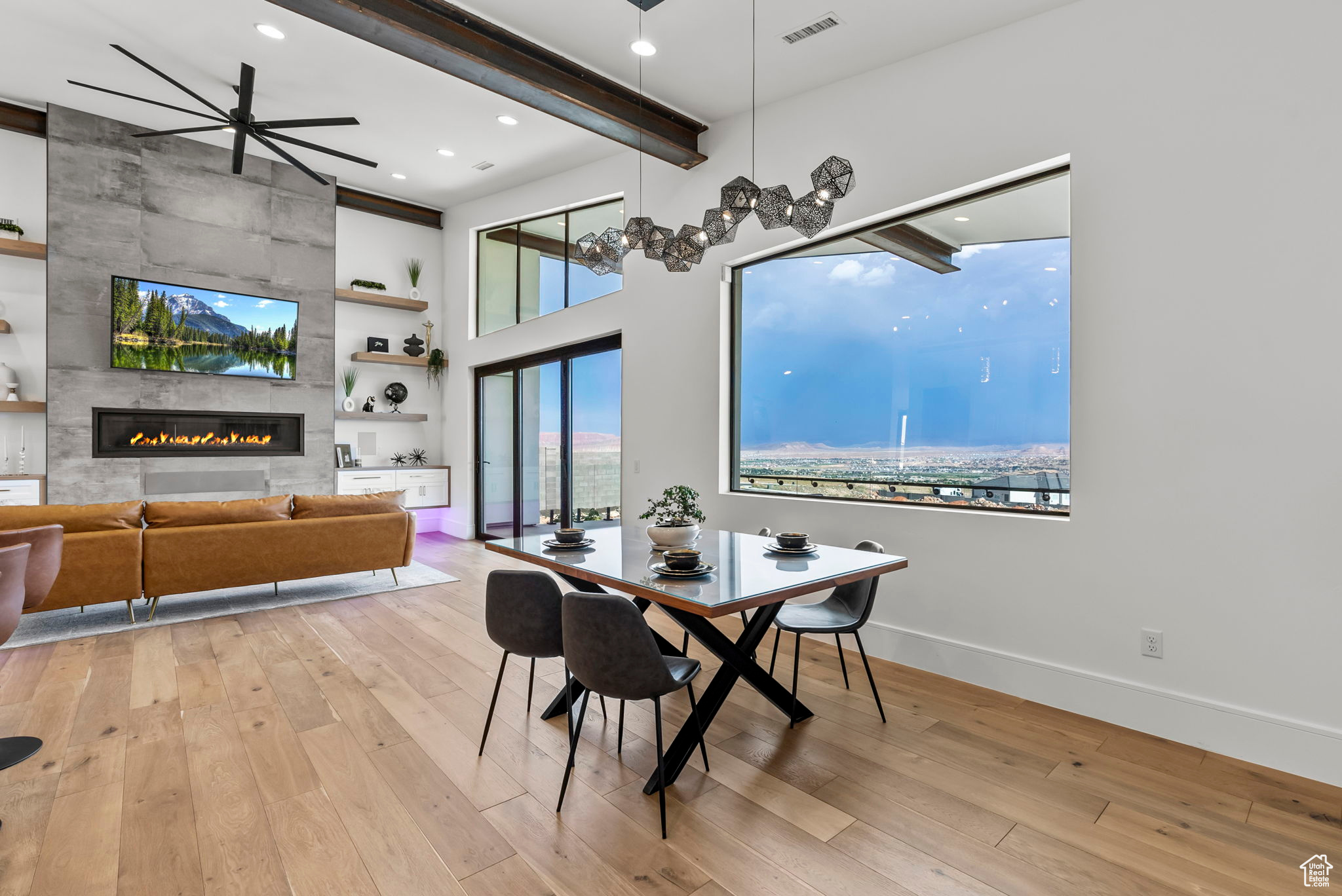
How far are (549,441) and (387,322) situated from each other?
3.04 m

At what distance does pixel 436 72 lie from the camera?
461 centimetres

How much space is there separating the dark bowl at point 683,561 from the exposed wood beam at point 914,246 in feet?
7.60

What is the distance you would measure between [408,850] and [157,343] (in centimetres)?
655

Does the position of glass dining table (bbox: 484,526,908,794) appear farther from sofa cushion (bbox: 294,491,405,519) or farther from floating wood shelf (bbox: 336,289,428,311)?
floating wood shelf (bbox: 336,289,428,311)

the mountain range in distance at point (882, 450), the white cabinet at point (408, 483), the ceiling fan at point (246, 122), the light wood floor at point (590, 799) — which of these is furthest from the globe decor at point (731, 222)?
the white cabinet at point (408, 483)

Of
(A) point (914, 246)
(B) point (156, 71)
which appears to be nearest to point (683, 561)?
(A) point (914, 246)

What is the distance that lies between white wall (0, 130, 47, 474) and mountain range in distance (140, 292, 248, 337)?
0.95 m

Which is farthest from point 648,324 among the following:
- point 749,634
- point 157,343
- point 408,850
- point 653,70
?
point 157,343

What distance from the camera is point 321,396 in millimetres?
7242

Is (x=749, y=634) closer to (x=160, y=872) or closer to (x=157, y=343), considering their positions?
(x=160, y=872)

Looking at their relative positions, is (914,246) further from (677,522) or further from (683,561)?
(683,561)

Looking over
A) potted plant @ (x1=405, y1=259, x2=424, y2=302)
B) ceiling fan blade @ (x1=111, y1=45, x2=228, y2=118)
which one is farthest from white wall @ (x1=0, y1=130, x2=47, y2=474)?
potted plant @ (x1=405, y1=259, x2=424, y2=302)

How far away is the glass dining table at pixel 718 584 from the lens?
2.03m

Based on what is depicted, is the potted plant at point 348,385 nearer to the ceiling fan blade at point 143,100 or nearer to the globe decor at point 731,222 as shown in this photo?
the ceiling fan blade at point 143,100
